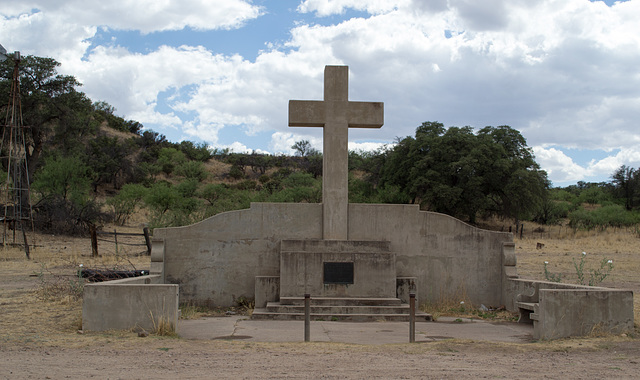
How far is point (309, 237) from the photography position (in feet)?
42.9

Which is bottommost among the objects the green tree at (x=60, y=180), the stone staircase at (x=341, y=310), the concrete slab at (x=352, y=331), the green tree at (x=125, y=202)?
the concrete slab at (x=352, y=331)

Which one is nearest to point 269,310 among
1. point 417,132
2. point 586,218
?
point 417,132

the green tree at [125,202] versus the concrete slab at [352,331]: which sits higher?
the green tree at [125,202]

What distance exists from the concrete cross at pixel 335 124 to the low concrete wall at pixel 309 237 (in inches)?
12.9

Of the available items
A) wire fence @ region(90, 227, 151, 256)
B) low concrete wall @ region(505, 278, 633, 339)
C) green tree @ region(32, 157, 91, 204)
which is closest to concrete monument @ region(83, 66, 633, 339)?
low concrete wall @ region(505, 278, 633, 339)

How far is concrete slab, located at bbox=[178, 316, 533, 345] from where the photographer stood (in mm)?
9328

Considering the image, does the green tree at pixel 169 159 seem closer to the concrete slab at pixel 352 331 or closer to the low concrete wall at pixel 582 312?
the concrete slab at pixel 352 331

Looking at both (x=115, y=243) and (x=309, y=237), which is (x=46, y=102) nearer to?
(x=115, y=243)

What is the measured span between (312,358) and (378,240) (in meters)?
5.98

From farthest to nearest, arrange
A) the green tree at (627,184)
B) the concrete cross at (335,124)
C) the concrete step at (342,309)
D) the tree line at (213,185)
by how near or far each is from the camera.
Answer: the green tree at (627,184)
the tree line at (213,185)
the concrete cross at (335,124)
the concrete step at (342,309)

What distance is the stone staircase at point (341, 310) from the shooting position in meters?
11.5

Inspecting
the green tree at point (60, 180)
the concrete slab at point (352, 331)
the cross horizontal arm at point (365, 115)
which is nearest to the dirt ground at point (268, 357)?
the concrete slab at point (352, 331)

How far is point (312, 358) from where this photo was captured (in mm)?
7402

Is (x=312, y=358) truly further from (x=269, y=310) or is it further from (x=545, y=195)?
(x=545, y=195)
